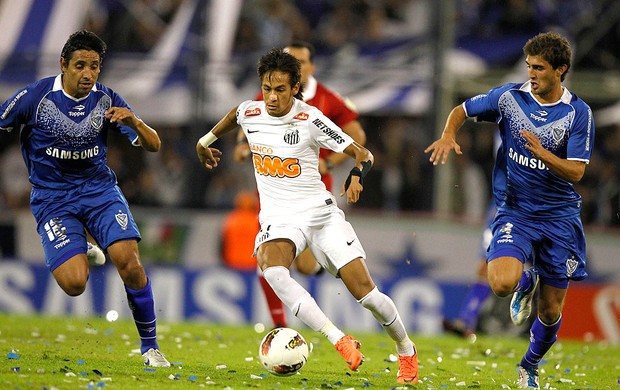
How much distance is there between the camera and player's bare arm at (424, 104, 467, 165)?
311 inches

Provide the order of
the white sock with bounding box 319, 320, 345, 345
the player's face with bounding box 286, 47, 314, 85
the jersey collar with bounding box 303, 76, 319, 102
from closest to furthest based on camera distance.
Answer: the white sock with bounding box 319, 320, 345, 345, the player's face with bounding box 286, 47, 314, 85, the jersey collar with bounding box 303, 76, 319, 102

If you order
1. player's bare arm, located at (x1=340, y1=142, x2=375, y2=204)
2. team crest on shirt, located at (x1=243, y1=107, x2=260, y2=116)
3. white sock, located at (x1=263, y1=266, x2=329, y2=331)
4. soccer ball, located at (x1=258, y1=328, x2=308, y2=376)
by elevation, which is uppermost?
team crest on shirt, located at (x1=243, y1=107, x2=260, y2=116)

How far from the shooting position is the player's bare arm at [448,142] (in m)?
7.89

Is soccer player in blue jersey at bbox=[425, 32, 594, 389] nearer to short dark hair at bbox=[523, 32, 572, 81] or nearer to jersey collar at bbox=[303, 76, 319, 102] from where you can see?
short dark hair at bbox=[523, 32, 572, 81]

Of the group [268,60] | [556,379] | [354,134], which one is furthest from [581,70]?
[268,60]

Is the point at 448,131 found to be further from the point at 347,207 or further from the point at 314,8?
the point at 314,8

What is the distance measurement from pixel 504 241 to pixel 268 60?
89.5 inches

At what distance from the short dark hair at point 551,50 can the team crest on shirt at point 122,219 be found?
335 cm

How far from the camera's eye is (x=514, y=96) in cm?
831

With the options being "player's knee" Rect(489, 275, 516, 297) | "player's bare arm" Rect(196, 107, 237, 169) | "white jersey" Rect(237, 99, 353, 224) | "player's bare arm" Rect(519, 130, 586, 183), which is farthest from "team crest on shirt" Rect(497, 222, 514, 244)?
"player's bare arm" Rect(196, 107, 237, 169)

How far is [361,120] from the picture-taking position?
17.4m

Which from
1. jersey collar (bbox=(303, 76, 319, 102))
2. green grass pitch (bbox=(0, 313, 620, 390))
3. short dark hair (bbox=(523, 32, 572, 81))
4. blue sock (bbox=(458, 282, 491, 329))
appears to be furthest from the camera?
blue sock (bbox=(458, 282, 491, 329))

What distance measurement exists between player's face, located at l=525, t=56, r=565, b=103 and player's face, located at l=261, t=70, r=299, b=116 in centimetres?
182

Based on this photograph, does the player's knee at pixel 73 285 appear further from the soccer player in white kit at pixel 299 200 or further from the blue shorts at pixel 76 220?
the soccer player in white kit at pixel 299 200
